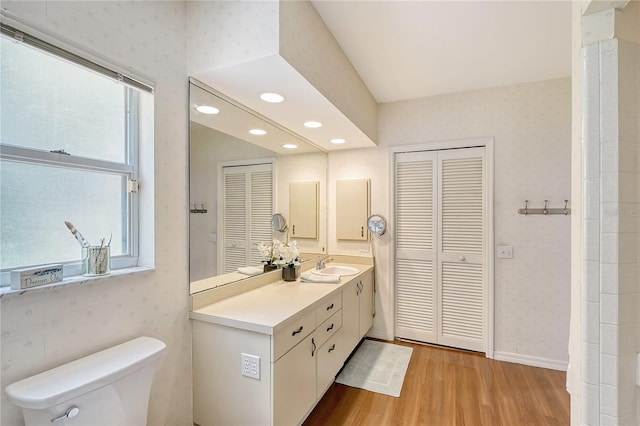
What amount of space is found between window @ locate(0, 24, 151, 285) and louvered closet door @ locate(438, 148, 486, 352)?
2731 millimetres

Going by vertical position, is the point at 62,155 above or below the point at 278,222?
above

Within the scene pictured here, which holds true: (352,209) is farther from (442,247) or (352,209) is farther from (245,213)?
(245,213)

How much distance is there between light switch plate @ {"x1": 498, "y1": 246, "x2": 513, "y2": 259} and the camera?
9.15ft

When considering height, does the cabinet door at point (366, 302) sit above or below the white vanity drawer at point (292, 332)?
below

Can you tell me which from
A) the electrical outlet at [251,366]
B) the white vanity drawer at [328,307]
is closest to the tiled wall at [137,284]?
the electrical outlet at [251,366]

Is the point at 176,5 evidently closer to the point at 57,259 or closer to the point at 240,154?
the point at 240,154

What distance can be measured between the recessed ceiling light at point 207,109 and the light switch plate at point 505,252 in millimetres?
2776

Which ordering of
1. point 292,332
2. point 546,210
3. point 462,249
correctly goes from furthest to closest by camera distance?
point 462,249 < point 546,210 < point 292,332

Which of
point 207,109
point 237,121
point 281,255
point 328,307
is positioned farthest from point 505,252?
point 207,109

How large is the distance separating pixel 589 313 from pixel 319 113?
190 cm

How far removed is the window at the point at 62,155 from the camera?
1084mm

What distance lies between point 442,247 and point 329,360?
5.52ft

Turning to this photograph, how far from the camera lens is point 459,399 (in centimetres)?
220

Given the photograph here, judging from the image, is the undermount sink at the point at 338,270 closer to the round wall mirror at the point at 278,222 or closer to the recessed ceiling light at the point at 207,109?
the round wall mirror at the point at 278,222
